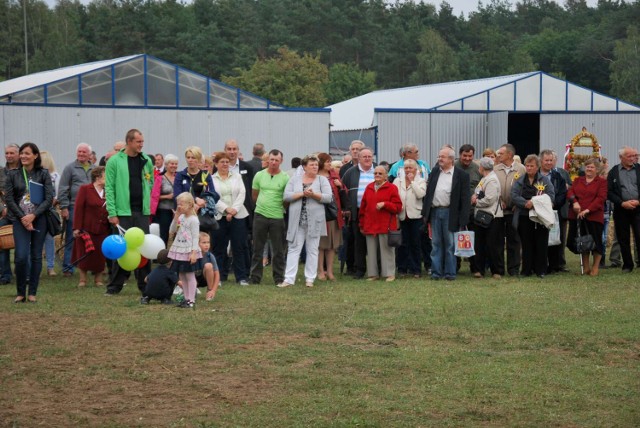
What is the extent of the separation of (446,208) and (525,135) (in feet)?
76.4

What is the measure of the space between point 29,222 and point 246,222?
3737mm

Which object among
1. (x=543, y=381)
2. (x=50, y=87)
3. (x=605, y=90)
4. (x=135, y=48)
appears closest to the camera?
(x=543, y=381)

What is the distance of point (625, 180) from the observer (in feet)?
53.6

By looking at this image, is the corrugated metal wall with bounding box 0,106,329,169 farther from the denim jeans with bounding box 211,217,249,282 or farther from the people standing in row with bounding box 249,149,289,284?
the people standing in row with bounding box 249,149,289,284

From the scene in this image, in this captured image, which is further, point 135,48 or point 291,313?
point 135,48

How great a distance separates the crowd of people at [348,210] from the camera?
14.4 meters

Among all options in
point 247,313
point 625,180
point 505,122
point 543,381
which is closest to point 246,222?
point 247,313

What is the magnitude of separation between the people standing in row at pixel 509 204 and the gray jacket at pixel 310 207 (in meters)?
3.00

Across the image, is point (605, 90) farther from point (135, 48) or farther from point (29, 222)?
point (29, 222)

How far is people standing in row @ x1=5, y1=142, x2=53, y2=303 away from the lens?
12297 millimetres

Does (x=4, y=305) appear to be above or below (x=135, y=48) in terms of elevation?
below

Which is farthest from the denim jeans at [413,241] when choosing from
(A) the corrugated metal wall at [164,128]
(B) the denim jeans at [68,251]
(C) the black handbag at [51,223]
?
(A) the corrugated metal wall at [164,128]

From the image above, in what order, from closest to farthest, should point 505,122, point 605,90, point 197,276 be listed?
point 197,276 → point 505,122 → point 605,90

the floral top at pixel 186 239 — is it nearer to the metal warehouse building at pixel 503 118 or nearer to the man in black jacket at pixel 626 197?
the man in black jacket at pixel 626 197
